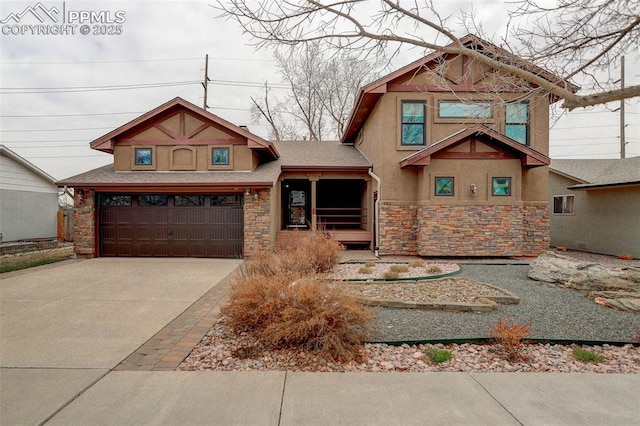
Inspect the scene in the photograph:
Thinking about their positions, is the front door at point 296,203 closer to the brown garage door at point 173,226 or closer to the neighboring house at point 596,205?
the brown garage door at point 173,226

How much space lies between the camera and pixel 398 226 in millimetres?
11461

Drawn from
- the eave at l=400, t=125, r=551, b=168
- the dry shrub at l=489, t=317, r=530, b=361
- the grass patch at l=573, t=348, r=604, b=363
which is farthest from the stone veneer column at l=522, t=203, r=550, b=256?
the dry shrub at l=489, t=317, r=530, b=361

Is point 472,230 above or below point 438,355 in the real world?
above

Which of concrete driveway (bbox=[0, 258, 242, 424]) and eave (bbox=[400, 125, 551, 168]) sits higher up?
eave (bbox=[400, 125, 551, 168])

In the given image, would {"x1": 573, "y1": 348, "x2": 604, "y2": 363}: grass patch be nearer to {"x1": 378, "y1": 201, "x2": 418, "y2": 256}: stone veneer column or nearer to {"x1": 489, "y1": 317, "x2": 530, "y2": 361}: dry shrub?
{"x1": 489, "y1": 317, "x2": 530, "y2": 361}: dry shrub

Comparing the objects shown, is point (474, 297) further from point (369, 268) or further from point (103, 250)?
point (103, 250)

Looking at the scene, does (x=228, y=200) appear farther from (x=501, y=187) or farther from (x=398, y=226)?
(x=501, y=187)

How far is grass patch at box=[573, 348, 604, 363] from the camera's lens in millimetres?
3730

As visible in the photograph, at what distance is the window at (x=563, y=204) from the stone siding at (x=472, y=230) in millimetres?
5192

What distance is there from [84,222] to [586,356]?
13.8 metres

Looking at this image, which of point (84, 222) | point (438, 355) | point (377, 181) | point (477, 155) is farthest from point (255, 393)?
point (84, 222)

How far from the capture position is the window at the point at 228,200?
38.2 ft

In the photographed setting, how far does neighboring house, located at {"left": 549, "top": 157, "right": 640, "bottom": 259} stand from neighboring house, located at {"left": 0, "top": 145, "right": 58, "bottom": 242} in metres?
25.0

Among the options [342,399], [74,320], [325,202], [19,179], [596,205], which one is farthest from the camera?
[19,179]
